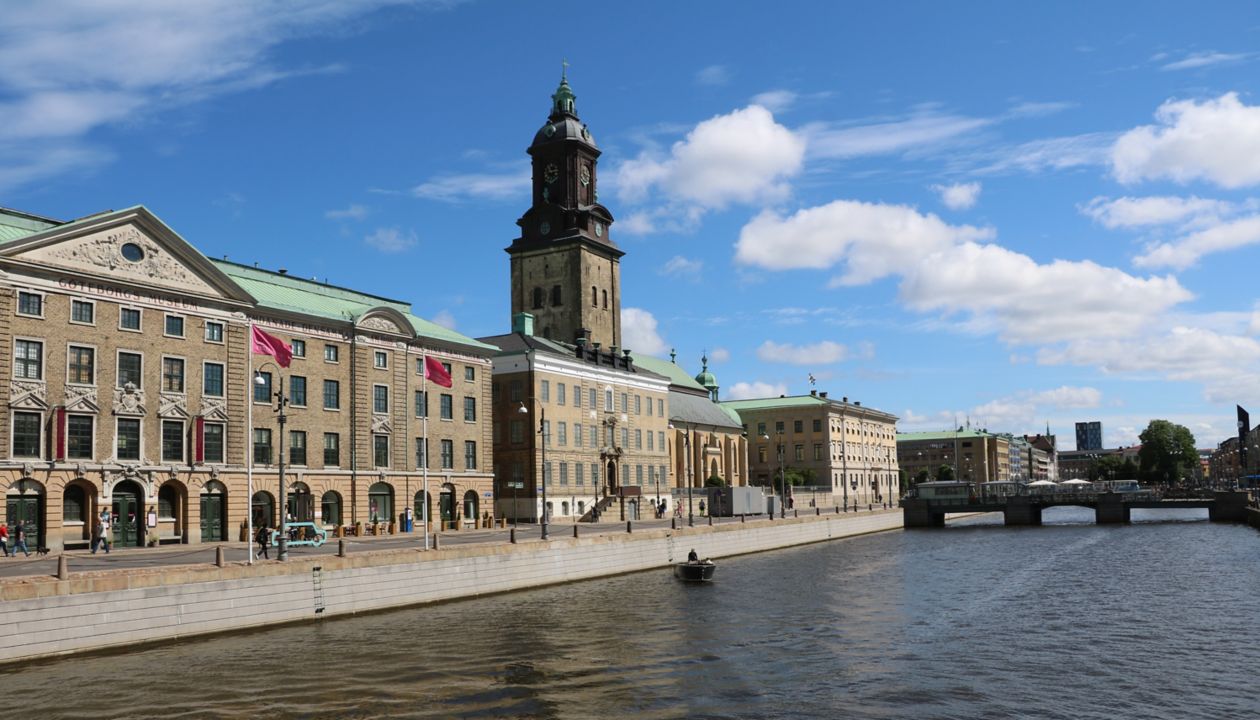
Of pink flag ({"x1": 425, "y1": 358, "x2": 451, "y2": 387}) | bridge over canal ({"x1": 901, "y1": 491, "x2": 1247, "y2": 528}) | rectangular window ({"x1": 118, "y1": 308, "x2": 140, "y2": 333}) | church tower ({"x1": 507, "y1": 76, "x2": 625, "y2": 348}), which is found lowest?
bridge over canal ({"x1": 901, "y1": 491, "x2": 1247, "y2": 528})

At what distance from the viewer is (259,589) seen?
40.1 metres

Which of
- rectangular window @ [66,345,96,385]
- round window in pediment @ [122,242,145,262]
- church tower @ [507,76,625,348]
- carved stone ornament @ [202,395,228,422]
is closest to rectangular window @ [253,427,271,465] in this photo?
carved stone ornament @ [202,395,228,422]

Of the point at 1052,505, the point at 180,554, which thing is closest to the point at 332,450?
→ the point at 180,554

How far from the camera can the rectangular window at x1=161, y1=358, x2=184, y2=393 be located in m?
61.2

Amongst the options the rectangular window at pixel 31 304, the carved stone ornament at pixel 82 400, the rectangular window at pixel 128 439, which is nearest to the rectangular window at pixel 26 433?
the carved stone ornament at pixel 82 400

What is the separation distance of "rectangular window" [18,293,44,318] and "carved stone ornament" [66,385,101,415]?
4069 millimetres

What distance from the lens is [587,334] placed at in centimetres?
12688

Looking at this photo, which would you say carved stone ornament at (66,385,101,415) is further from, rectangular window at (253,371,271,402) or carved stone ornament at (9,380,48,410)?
rectangular window at (253,371,271,402)

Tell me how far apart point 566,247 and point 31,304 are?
264ft

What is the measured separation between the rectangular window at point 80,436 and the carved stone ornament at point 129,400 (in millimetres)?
1572

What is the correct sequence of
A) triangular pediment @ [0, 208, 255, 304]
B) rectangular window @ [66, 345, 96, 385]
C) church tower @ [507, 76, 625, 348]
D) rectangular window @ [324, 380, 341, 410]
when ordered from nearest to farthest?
triangular pediment @ [0, 208, 255, 304] → rectangular window @ [66, 345, 96, 385] → rectangular window @ [324, 380, 341, 410] → church tower @ [507, 76, 625, 348]

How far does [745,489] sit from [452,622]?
76287 mm

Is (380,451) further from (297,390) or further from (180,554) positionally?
(180,554)

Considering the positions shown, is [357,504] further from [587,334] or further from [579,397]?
[587,334]
